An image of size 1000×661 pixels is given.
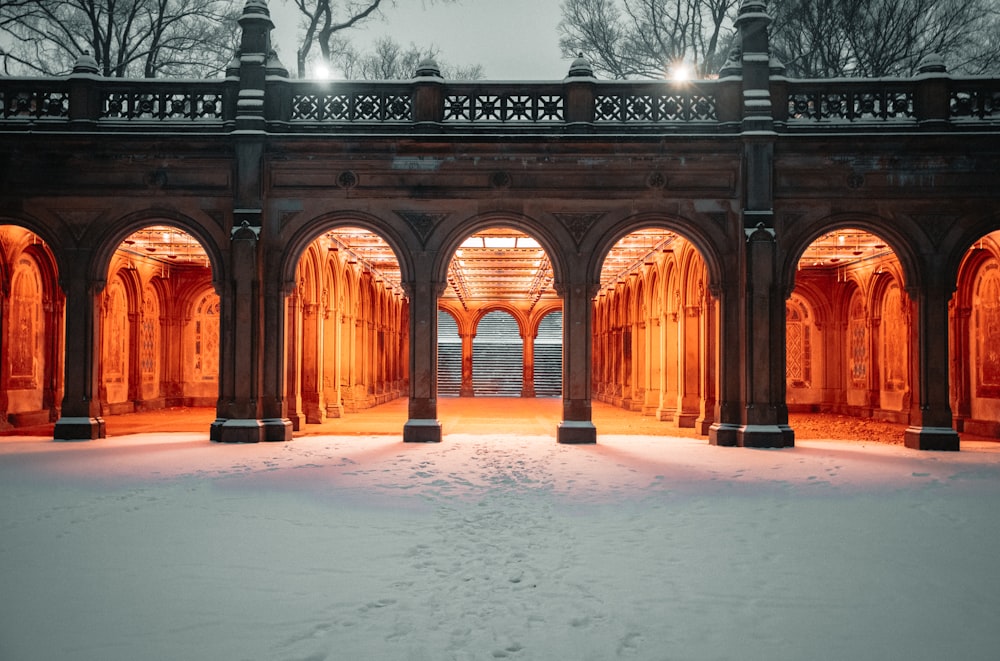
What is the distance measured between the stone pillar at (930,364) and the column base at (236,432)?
11.4 m

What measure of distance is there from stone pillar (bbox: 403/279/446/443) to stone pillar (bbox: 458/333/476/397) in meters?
19.5

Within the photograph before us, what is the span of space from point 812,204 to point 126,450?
12309 mm

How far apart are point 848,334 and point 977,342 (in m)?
5.66

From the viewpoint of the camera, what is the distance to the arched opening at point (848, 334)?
60.7ft

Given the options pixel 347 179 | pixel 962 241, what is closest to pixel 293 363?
pixel 347 179

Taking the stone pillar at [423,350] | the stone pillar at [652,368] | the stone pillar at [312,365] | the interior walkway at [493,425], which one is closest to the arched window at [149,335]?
the interior walkway at [493,425]

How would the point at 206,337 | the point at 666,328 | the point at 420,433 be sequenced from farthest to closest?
the point at 206,337
the point at 666,328
the point at 420,433

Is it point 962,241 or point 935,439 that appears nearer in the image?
point 935,439

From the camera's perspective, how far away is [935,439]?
1285cm

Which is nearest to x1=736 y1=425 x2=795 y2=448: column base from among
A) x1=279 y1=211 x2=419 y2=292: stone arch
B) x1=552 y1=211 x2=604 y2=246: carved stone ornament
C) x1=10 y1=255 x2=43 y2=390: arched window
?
x1=552 y1=211 x2=604 y2=246: carved stone ornament

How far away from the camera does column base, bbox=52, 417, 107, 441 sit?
13.4 m

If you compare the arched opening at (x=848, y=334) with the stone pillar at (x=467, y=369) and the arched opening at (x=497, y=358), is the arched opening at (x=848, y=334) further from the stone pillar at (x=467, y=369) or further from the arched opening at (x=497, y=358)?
the arched opening at (x=497, y=358)

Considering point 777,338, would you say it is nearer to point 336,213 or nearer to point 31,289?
point 336,213

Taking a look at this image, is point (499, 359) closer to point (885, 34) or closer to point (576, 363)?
point (885, 34)
